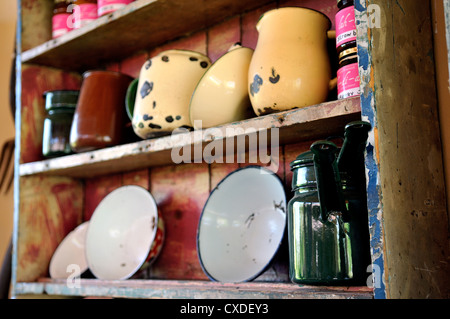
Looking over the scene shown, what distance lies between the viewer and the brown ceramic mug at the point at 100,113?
1274 millimetres

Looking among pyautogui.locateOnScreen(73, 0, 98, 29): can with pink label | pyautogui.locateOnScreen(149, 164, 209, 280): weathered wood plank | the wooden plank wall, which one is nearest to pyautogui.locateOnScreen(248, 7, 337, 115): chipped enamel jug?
the wooden plank wall

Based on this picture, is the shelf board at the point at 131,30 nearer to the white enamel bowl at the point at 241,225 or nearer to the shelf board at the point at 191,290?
the white enamel bowl at the point at 241,225

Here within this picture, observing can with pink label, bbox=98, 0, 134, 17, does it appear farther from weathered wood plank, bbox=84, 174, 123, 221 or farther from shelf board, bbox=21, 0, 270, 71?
weathered wood plank, bbox=84, 174, 123, 221

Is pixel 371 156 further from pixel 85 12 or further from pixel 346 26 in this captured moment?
pixel 85 12

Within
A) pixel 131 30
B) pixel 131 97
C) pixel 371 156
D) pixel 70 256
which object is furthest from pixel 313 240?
pixel 70 256

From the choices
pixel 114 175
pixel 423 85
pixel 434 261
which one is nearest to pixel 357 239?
pixel 434 261

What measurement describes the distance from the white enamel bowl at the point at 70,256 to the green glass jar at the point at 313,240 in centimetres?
76

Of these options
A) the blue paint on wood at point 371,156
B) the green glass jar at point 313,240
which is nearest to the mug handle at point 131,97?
the green glass jar at point 313,240

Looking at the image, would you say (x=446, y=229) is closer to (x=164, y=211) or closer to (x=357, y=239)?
(x=357, y=239)

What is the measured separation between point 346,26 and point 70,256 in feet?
3.41

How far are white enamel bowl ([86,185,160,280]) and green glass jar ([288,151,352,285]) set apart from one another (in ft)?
1.67

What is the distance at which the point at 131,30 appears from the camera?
1338 mm

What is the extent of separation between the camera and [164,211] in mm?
1395

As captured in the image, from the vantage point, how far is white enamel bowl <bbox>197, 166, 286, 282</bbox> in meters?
1.09
